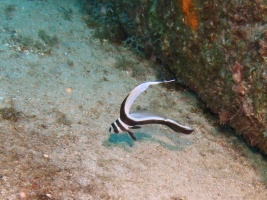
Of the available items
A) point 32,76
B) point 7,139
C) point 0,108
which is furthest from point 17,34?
point 7,139

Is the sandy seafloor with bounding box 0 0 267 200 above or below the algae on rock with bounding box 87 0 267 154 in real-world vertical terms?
below

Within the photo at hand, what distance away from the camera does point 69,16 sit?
21.2 feet

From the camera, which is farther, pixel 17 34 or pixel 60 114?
pixel 17 34

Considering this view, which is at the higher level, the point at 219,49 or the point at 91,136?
the point at 219,49

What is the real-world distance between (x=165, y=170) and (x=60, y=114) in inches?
65.6

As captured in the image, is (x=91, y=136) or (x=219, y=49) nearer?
(x=219, y=49)

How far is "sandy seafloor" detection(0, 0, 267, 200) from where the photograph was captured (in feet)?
10.7

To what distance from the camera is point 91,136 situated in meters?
3.99

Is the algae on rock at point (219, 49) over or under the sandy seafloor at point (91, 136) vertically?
over

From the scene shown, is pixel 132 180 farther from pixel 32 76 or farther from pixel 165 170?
pixel 32 76

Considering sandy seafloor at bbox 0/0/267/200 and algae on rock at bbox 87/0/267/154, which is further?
algae on rock at bbox 87/0/267/154

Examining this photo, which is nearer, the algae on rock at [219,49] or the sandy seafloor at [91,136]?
the sandy seafloor at [91,136]

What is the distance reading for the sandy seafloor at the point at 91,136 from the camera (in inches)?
129

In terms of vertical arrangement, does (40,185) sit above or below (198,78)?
below
